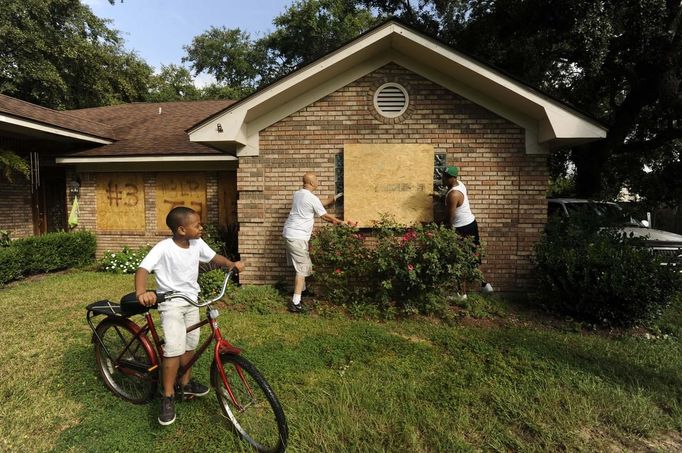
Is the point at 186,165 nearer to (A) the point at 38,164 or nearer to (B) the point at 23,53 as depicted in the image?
(A) the point at 38,164

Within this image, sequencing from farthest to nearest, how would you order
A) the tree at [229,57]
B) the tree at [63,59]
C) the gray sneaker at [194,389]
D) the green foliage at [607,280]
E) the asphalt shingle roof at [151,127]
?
the tree at [229,57] < the tree at [63,59] < the asphalt shingle roof at [151,127] < the green foliage at [607,280] < the gray sneaker at [194,389]

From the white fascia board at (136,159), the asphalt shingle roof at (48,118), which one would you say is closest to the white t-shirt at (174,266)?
the white fascia board at (136,159)

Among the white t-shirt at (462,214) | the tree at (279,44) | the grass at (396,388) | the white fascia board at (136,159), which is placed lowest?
the grass at (396,388)

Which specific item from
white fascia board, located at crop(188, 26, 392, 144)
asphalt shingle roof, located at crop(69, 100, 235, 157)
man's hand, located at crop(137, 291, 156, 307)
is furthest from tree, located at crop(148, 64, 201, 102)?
man's hand, located at crop(137, 291, 156, 307)

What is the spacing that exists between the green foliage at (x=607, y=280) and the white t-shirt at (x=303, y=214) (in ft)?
10.9

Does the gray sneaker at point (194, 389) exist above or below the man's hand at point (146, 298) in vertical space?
below

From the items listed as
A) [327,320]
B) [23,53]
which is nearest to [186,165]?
→ [327,320]

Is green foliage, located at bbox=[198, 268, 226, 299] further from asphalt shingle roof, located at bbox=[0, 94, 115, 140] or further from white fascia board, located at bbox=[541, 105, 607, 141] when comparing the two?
white fascia board, located at bbox=[541, 105, 607, 141]

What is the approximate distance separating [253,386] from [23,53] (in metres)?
22.4

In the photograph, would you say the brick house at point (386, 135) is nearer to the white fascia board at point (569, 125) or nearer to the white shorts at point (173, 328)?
the white fascia board at point (569, 125)

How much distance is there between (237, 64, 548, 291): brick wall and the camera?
20.2 ft

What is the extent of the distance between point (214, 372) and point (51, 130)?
8125 mm

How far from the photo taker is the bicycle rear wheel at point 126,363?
10.4ft

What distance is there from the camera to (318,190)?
6.42 meters
